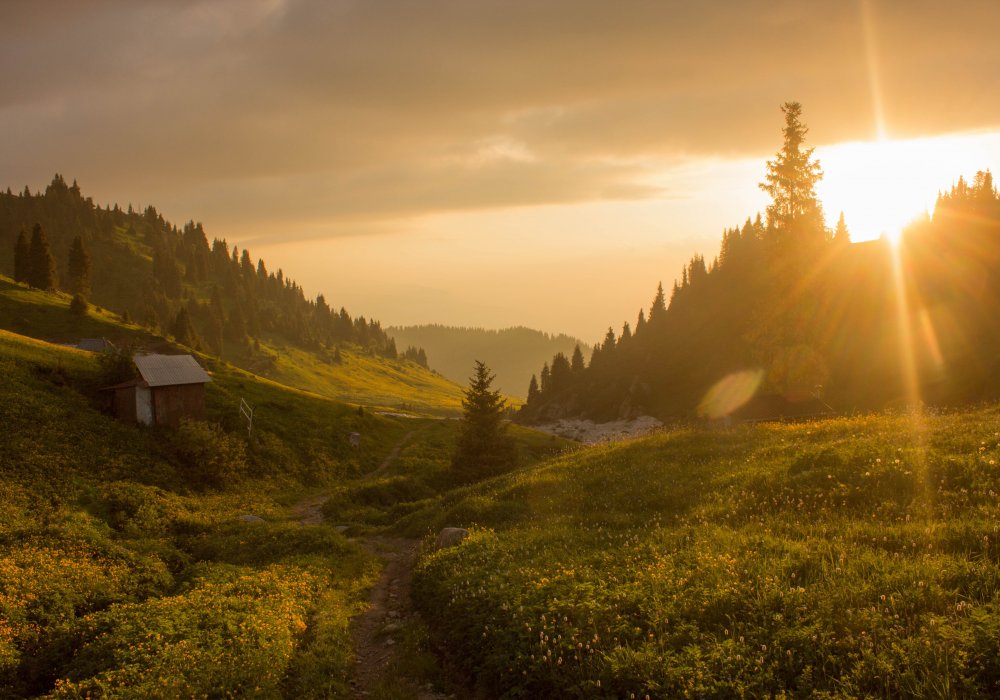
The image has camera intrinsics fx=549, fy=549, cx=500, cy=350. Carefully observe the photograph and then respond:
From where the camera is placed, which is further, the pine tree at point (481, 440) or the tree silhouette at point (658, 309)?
the tree silhouette at point (658, 309)

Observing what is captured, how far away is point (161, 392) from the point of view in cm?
4447

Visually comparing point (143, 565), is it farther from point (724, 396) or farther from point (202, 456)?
point (724, 396)

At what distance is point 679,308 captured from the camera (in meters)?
178

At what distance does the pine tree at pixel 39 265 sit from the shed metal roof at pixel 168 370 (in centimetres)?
9259

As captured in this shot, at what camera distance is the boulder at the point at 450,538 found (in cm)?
2051

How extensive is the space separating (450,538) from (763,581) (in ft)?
41.7

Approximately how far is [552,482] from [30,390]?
37.9 m

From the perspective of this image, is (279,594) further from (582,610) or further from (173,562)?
(582,610)

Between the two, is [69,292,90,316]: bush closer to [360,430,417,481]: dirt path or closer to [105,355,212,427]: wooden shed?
[105,355,212,427]: wooden shed

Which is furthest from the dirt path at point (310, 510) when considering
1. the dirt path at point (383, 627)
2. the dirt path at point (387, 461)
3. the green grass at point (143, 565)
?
the dirt path at point (383, 627)

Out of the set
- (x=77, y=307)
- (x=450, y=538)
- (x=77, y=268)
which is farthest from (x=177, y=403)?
(x=77, y=268)

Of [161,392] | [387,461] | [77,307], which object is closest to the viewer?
[161,392]

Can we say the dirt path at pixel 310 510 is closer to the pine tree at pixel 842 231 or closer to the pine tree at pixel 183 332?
the pine tree at pixel 183 332

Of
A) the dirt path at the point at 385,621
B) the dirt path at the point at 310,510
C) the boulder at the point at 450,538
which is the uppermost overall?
the boulder at the point at 450,538
